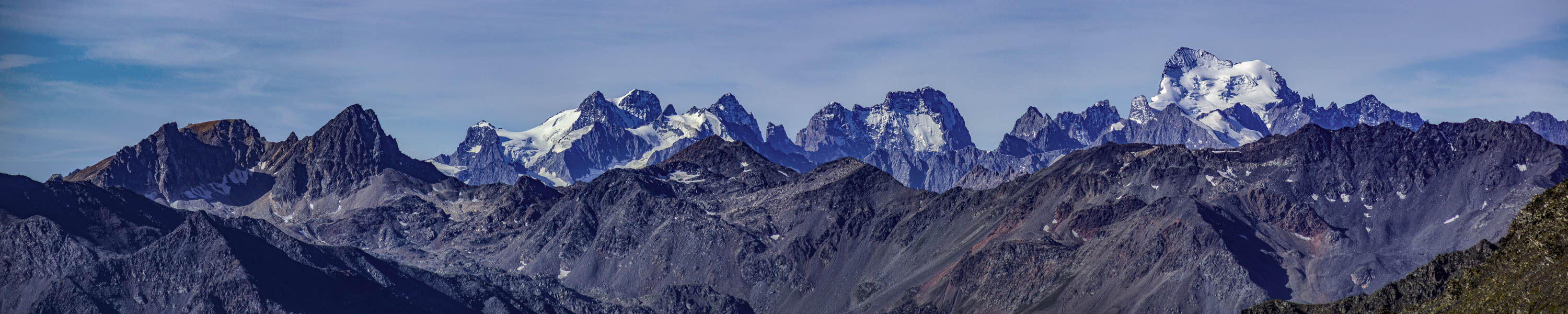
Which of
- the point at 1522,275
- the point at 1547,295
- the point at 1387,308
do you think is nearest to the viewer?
the point at 1547,295

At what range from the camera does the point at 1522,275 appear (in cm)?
14562

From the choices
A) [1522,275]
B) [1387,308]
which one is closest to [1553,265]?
[1522,275]

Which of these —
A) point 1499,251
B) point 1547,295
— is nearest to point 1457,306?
point 1499,251

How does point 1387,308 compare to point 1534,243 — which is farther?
point 1387,308

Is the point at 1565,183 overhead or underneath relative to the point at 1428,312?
overhead

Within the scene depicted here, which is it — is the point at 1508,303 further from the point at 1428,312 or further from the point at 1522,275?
the point at 1428,312

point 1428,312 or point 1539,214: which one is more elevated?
point 1539,214

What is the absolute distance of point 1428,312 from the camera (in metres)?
166

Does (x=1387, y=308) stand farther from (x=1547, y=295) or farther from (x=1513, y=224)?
(x=1547, y=295)

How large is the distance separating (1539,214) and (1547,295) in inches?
650

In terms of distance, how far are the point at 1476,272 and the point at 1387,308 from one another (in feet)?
120

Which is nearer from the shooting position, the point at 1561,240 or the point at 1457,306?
the point at 1561,240

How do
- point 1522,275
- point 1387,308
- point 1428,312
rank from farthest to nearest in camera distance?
point 1387,308 → point 1428,312 → point 1522,275

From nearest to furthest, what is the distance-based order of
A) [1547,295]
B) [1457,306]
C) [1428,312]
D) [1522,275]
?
1. [1547,295]
2. [1522,275]
3. [1457,306]
4. [1428,312]
